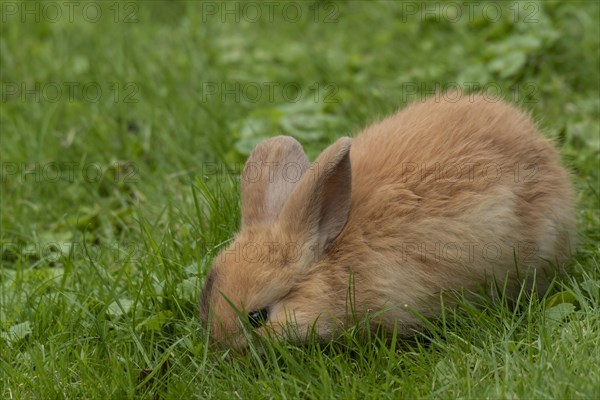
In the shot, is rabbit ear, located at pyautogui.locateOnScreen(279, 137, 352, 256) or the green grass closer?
the green grass

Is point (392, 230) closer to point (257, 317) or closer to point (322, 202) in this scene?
point (322, 202)

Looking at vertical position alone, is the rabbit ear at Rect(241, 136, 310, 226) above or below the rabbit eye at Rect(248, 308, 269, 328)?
above

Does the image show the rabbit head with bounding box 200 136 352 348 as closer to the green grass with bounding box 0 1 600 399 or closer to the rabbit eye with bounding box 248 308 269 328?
the rabbit eye with bounding box 248 308 269 328

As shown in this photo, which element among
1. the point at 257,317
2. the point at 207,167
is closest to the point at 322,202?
the point at 257,317

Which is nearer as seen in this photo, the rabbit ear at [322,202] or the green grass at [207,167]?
the green grass at [207,167]

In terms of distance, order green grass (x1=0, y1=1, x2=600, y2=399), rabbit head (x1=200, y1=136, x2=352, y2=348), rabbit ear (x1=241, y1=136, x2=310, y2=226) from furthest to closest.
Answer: rabbit ear (x1=241, y1=136, x2=310, y2=226), rabbit head (x1=200, y1=136, x2=352, y2=348), green grass (x1=0, y1=1, x2=600, y2=399)

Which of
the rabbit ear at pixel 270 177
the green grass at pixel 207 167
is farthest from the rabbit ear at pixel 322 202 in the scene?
the green grass at pixel 207 167

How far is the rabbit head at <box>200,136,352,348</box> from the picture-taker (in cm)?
395

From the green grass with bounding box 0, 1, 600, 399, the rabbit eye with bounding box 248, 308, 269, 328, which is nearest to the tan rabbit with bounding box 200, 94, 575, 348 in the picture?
the rabbit eye with bounding box 248, 308, 269, 328

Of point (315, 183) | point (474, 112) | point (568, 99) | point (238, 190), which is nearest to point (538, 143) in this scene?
point (474, 112)

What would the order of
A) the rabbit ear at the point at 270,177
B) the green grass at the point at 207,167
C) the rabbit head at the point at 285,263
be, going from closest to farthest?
the green grass at the point at 207,167 < the rabbit head at the point at 285,263 < the rabbit ear at the point at 270,177

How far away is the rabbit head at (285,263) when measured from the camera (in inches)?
155

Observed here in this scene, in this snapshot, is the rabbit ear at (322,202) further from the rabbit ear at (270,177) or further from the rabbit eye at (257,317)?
the rabbit eye at (257,317)

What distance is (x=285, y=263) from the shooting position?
4059 mm
